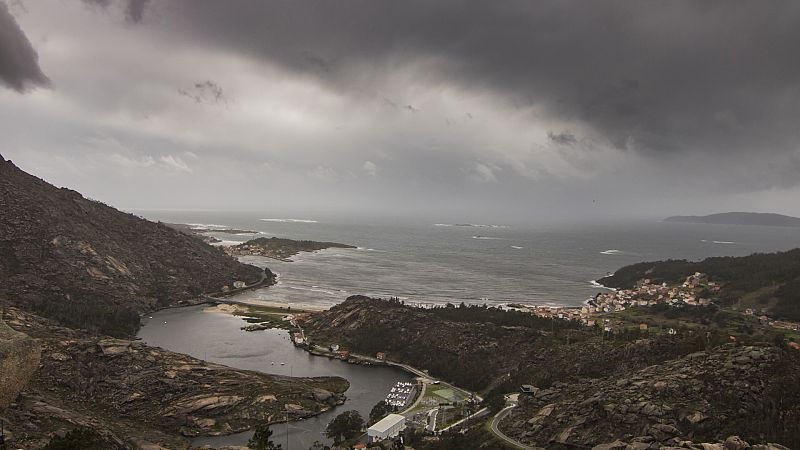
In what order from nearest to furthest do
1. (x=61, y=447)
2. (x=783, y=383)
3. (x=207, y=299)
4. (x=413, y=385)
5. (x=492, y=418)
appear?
(x=61, y=447) → (x=783, y=383) → (x=492, y=418) → (x=413, y=385) → (x=207, y=299)

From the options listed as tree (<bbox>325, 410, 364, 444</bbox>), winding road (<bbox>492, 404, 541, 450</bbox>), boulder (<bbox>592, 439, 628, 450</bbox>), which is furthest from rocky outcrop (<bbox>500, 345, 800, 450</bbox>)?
tree (<bbox>325, 410, 364, 444</bbox>)

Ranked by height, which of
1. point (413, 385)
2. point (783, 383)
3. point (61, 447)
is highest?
point (783, 383)

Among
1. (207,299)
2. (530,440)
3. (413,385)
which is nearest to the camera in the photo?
(530,440)

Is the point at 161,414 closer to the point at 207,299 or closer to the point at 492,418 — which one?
the point at 492,418

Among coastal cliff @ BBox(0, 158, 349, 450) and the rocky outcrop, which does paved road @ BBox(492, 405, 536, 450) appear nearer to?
the rocky outcrop

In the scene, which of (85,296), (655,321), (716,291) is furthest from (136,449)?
(716,291)

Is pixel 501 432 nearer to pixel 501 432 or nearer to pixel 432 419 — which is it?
pixel 501 432

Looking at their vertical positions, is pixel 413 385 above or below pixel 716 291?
below
